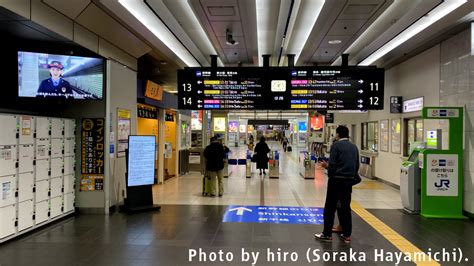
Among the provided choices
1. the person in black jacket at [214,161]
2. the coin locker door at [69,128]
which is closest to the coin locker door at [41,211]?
the coin locker door at [69,128]

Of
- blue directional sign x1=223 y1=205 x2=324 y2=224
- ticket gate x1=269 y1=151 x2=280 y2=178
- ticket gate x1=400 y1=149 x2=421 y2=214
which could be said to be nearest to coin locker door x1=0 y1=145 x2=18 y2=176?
blue directional sign x1=223 y1=205 x2=324 y2=224

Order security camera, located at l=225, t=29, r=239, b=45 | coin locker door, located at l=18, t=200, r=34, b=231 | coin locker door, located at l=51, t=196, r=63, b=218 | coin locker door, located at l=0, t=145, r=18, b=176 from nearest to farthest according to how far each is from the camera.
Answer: coin locker door, located at l=0, t=145, r=18, b=176 < coin locker door, located at l=18, t=200, r=34, b=231 < coin locker door, located at l=51, t=196, r=63, b=218 < security camera, located at l=225, t=29, r=239, b=45

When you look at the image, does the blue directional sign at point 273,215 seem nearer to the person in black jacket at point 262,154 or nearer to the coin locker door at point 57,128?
the coin locker door at point 57,128

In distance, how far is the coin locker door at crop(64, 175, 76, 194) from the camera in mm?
5887

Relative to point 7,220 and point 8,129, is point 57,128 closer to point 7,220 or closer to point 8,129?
point 8,129

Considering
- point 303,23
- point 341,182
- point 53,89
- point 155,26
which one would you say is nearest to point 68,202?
point 53,89

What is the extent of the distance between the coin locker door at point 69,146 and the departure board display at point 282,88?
213cm

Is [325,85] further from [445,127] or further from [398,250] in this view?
[398,250]

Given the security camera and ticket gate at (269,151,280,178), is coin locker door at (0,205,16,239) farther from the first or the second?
ticket gate at (269,151,280,178)

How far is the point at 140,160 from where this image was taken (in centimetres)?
643

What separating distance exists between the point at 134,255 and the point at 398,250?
11.0 feet

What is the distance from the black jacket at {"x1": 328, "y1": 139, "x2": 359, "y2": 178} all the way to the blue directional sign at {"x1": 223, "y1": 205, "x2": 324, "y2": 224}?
4.54ft

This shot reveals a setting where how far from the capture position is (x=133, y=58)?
23.6ft

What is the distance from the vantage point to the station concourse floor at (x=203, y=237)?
4000 mm
